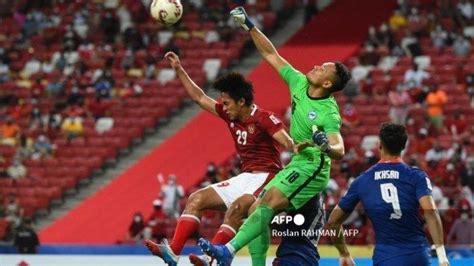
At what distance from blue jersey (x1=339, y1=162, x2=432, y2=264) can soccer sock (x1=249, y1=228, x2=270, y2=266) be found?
1.73 meters

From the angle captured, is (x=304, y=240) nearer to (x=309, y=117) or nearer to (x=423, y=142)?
(x=309, y=117)

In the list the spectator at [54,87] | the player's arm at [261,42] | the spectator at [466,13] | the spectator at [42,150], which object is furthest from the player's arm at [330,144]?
the spectator at [54,87]

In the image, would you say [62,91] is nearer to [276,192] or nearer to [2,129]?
[2,129]

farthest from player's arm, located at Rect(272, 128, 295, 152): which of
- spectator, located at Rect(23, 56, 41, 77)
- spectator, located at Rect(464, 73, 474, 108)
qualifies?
spectator, located at Rect(23, 56, 41, 77)

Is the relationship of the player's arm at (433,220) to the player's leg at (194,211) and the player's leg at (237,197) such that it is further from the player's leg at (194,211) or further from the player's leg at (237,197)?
the player's leg at (194,211)

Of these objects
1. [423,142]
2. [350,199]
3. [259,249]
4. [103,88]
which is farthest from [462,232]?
[103,88]

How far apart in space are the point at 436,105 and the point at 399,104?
760 millimetres

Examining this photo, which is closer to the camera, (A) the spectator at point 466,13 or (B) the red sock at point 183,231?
(B) the red sock at point 183,231

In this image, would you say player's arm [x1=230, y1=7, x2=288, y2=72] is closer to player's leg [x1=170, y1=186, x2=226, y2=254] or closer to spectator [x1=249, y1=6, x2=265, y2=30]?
player's leg [x1=170, y1=186, x2=226, y2=254]

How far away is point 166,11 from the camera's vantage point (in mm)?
12219

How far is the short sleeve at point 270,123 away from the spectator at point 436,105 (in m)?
12.3

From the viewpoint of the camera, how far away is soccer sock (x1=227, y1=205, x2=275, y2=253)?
10609 mm

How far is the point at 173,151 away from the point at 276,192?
1599cm

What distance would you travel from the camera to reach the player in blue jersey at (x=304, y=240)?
11.3m
